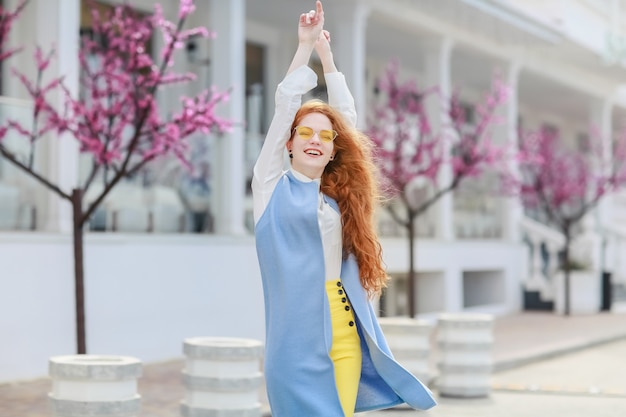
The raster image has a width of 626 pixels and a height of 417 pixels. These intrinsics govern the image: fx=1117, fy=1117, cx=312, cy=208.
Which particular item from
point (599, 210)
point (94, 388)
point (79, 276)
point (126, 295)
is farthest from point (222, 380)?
point (599, 210)

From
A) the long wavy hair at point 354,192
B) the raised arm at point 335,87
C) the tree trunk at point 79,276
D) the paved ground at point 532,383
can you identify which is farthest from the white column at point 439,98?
the long wavy hair at point 354,192

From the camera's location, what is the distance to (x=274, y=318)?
4102mm

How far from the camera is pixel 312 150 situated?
4.22 m

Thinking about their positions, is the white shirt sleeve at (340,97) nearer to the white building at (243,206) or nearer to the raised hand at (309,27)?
the raised hand at (309,27)

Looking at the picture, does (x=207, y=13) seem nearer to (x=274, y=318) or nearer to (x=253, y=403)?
(x=253, y=403)

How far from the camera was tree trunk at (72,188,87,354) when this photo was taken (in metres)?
8.02

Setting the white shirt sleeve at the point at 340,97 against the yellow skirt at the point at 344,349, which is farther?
the white shirt sleeve at the point at 340,97

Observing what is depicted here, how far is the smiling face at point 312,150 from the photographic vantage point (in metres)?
4.22

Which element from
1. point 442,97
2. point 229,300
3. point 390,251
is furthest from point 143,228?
point 442,97

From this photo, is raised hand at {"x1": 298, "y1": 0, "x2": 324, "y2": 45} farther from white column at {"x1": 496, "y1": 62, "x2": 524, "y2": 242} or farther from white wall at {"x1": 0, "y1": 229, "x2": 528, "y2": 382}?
white column at {"x1": 496, "y1": 62, "x2": 524, "y2": 242}

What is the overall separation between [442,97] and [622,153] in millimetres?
7068

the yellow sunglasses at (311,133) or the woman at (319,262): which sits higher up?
the yellow sunglasses at (311,133)

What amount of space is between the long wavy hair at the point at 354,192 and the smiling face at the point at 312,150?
4 centimetres

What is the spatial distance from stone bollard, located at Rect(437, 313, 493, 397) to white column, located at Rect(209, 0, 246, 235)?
3.45m
